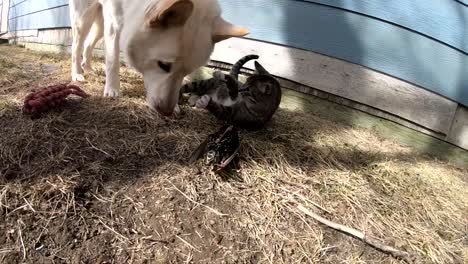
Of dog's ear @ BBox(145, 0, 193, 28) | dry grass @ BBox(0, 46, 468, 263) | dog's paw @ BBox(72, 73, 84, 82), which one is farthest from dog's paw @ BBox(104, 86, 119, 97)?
dog's ear @ BBox(145, 0, 193, 28)

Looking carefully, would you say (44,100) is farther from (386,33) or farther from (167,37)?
(386,33)

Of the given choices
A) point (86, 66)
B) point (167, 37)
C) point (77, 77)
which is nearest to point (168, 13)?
point (167, 37)

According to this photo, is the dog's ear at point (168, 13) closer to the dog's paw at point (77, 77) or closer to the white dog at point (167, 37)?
the white dog at point (167, 37)

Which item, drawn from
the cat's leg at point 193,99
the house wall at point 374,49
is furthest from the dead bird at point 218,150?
the house wall at point 374,49

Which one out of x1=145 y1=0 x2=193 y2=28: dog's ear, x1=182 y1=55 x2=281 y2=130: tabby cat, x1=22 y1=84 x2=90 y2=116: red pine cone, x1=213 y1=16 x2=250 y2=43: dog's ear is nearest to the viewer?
x1=145 y1=0 x2=193 y2=28: dog's ear

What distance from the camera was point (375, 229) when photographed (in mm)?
2035

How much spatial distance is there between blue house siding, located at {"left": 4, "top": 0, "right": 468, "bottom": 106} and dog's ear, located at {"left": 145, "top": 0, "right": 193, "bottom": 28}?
159 centimetres

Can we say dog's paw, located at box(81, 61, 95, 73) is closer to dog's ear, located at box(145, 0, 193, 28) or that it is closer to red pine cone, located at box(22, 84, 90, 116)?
red pine cone, located at box(22, 84, 90, 116)

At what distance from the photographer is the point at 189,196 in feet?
6.36

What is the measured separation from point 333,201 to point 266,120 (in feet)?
A: 2.72

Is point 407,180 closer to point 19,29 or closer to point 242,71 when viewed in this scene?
point 242,71

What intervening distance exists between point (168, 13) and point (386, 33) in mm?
2038

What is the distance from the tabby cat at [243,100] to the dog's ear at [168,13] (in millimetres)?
651

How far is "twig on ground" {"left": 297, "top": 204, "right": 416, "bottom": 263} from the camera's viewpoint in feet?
6.21
